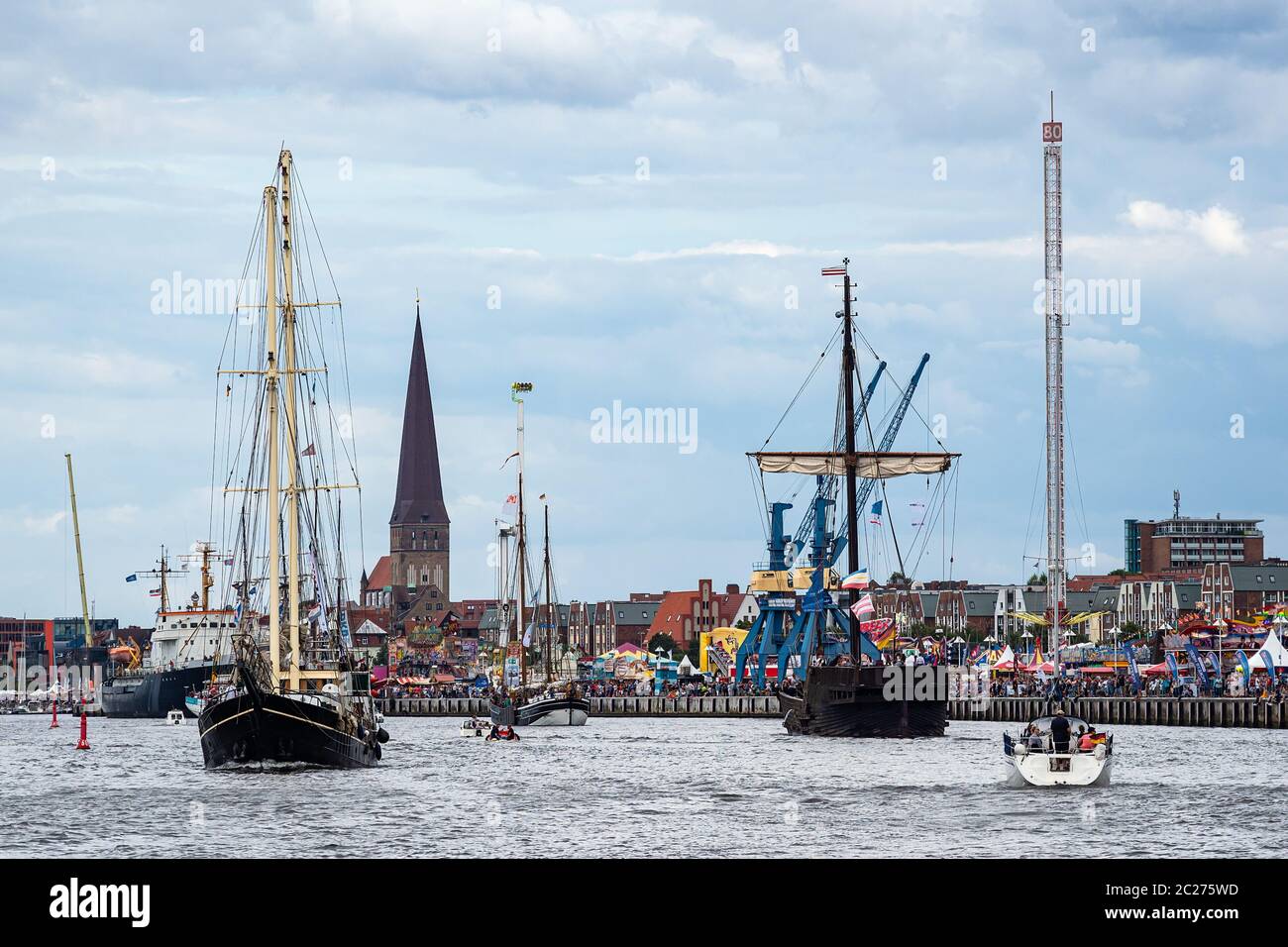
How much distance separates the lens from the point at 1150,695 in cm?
13012

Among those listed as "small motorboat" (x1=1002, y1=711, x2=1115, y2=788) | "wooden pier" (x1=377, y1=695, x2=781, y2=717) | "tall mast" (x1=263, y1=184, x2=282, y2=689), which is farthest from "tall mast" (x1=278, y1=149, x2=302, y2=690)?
"wooden pier" (x1=377, y1=695, x2=781, y2=717)

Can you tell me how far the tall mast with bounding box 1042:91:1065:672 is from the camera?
154125 millimetres

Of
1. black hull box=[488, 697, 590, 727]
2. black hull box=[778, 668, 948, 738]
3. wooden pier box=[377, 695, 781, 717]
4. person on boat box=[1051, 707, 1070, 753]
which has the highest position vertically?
person on boat box=[1051, 707, 1070, 753]

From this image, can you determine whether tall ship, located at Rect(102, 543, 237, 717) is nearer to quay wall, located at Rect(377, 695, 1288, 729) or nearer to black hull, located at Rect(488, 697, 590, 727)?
quay wall, located at Rect(377, 695, 1288, 729)

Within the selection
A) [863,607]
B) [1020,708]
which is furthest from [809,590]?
[863,607]

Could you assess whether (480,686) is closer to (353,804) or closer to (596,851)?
(353,804)

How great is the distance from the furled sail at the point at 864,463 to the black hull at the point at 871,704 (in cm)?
1760

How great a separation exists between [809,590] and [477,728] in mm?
28277

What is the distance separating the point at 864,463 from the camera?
349 feet

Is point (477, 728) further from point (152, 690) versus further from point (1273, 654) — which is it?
point (152, 690)

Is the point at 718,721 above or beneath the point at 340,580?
beneath

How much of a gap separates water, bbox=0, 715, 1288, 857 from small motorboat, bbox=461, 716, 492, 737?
16.7 metres
